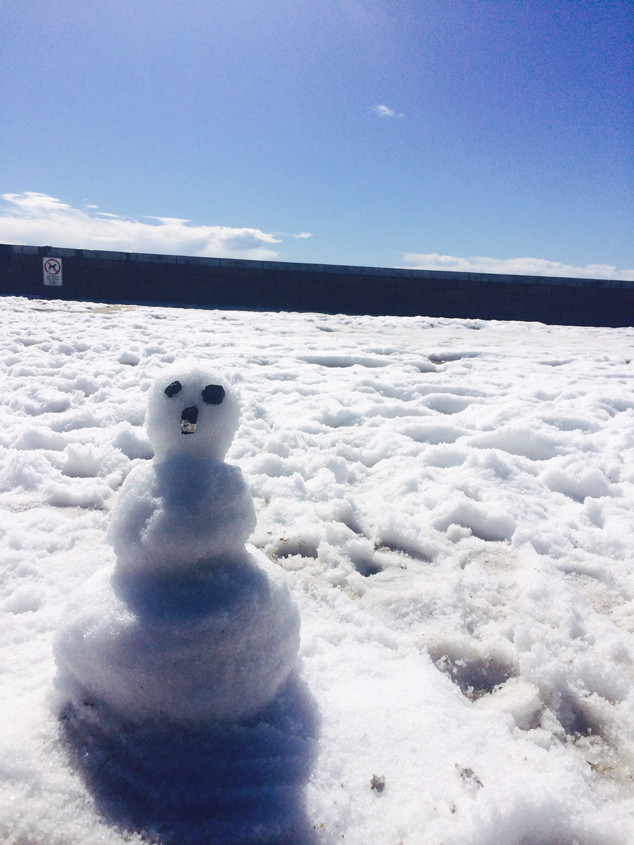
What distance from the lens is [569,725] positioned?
4.83 ft

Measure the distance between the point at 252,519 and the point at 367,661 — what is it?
69cm

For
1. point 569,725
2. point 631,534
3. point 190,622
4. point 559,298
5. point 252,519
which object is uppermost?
point 559,298

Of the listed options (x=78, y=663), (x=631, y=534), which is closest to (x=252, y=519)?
(x=78, y=663)

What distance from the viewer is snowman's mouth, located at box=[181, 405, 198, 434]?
126 centimetres

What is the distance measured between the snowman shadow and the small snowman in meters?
0.04

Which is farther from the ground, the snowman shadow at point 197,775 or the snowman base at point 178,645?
the snowman base at point 178,645

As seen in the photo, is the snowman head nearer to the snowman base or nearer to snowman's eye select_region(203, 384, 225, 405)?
snowman's eye select_region(203, 384, 225, 405)

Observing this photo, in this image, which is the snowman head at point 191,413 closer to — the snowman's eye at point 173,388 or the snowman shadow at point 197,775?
the snowman's eye at point 173,388

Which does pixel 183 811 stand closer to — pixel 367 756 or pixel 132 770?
pixel 132 770

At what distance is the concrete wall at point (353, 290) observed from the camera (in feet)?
32.9

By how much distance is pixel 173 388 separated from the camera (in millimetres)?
1293

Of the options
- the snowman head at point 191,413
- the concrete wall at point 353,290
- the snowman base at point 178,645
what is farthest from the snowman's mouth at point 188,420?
the concrete wall at point 353,290

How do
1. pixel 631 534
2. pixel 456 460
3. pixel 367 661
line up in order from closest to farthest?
pixel 367 661
pixel 631 534
pixel 456 460

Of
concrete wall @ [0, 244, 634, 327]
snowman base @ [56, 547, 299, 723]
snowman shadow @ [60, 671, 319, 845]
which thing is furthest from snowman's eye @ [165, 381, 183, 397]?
concrete wall @ [0, 244, 634, 327]
